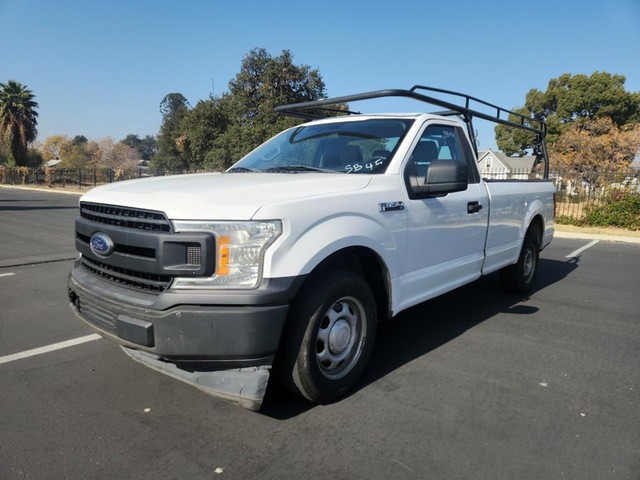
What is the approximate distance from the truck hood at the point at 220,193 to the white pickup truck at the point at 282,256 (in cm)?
1

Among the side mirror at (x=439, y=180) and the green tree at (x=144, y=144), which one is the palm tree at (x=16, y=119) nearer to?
the side mirror at (x=439, y=180)

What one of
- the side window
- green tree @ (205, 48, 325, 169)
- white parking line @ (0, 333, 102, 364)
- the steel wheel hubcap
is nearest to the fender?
the steel wheel hubcap

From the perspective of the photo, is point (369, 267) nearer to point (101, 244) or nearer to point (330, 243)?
point (330, 243)

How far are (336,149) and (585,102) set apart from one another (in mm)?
50299

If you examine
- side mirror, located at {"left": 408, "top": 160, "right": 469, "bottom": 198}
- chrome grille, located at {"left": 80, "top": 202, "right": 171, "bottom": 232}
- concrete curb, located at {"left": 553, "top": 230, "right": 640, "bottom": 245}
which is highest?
side mirror, located at {"left": 408, "top": 160, "right": 469, "bottom": 198}

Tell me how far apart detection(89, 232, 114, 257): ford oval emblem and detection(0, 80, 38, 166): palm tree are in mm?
52263

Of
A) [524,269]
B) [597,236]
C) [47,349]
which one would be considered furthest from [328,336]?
[597,236]

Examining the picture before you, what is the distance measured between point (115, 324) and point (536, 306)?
15.5ft

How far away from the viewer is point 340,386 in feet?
9.82

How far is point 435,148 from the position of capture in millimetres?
4117

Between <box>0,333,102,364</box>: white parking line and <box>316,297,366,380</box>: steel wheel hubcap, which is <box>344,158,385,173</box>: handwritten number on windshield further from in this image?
<box>0,333,102,364</box>: white parking line

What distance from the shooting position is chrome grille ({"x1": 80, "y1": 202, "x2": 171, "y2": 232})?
2494 millimetres

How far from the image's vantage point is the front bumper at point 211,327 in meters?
2.38

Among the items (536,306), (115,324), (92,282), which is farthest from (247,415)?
(536,306)
